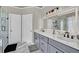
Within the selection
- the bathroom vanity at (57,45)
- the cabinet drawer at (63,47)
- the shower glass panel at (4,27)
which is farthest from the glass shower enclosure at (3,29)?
the cabinet drawer at (63,47)

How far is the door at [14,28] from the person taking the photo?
5.38ft

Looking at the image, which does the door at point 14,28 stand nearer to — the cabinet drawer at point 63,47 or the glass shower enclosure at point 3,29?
the glass shower enclosure at point 3,29

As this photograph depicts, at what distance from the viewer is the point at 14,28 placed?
170 centimetres

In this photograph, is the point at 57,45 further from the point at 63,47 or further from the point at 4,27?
the point at 4,27

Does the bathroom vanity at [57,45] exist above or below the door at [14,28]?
below

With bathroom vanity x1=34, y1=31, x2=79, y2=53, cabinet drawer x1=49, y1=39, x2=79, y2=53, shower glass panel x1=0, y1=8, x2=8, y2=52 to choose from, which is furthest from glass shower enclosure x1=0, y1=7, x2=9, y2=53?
cabinet drawer x1=49, y1=39, x2=79, y2=53

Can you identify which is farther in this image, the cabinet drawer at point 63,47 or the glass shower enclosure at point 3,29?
the glass shower enclosure at point 3,29

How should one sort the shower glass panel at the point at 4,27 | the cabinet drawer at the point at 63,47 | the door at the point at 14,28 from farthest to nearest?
1. the door at the point at 14,28
2. the shower glass panel at the point at 4,27
3. the cabinet drawer at the point at 63,47

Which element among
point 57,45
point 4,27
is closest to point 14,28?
point 4,27
